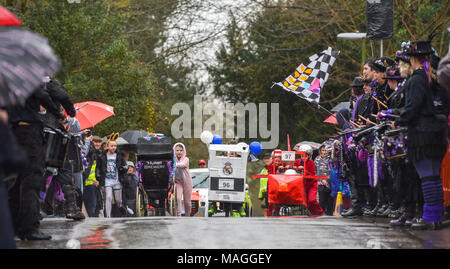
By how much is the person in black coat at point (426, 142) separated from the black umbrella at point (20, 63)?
16.1ft

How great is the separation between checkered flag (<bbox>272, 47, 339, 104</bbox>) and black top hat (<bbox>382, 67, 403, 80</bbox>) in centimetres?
599

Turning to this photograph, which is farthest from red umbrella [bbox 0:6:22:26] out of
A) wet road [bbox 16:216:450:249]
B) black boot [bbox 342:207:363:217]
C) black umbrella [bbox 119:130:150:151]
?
black umbrella [bbox 119:130:150:151]

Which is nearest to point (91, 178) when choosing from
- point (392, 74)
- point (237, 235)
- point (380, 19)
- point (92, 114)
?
point (92, 114)

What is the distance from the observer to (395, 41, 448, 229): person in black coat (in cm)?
887

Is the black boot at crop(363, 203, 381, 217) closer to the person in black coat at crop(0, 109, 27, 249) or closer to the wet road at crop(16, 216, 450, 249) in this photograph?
the wet road at crop(16, 216, 450, 249)

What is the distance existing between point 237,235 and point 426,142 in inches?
84.7

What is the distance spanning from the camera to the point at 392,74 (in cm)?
1080

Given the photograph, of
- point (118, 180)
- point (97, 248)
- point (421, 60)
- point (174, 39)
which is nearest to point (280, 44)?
point (174, 39)

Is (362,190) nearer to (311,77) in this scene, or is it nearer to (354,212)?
(354,212)

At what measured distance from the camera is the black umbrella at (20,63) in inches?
179

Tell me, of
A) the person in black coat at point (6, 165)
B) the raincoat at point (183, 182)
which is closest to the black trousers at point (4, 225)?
the person in black coat at point (6, 165)

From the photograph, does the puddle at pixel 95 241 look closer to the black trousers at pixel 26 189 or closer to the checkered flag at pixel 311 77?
the black trousers at pixel 26 189

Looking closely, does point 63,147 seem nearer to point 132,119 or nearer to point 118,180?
point 118,180

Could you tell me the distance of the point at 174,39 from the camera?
34.7 meters
